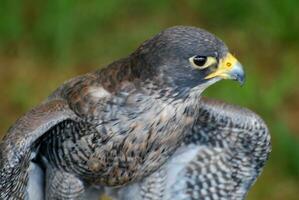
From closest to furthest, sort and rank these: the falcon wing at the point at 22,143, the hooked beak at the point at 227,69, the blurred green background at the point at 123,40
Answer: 1. the falcon wing at the point at 22,143
2. the hooked beak at the point at 227,69
3. the blurred green background at the point at 123,40

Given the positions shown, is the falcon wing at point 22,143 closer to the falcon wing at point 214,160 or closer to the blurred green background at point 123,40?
the falcon wing at point 214,160

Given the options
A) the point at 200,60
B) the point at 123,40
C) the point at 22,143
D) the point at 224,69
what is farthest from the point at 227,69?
the point at 123,40

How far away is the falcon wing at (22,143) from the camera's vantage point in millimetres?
4324

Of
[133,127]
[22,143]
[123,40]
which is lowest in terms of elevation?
[123,40]

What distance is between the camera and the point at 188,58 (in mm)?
4391

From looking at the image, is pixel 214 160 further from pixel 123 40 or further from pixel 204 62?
pixel 123 40

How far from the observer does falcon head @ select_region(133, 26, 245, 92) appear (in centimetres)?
435

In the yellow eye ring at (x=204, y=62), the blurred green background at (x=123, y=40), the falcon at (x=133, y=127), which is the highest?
the yellow eye ring at (x=204, y=62)

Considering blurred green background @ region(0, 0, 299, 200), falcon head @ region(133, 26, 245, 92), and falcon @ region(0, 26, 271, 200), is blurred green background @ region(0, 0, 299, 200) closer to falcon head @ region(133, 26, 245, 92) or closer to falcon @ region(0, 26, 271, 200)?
falcon @ region(0, 26, 271, 200)

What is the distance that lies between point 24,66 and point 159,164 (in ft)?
11.9

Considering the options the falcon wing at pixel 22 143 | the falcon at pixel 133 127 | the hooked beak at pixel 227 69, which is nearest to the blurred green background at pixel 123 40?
the falcon at pixel 133 127

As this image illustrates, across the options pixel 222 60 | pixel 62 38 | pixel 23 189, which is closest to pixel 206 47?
pixel 222 60

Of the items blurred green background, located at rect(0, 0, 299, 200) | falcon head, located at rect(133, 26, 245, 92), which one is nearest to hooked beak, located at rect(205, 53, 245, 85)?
falcon head, located at rect(133, 26, 245, 92)

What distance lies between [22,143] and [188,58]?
0.77m
